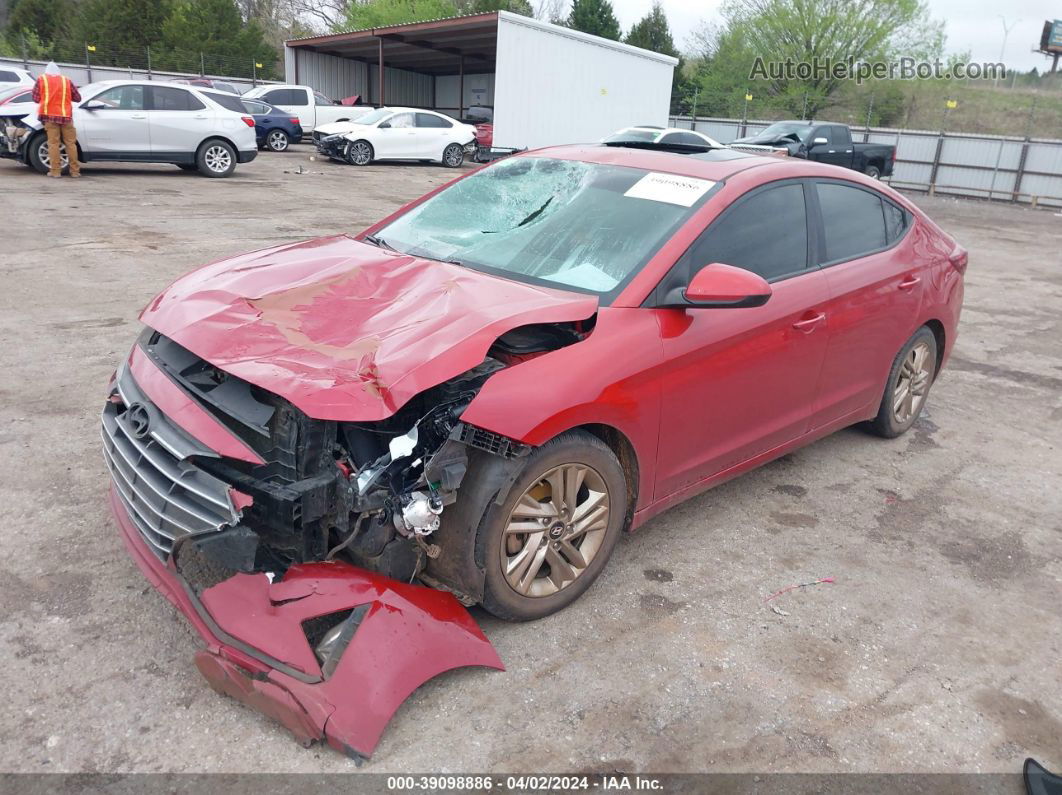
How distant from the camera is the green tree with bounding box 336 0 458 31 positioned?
161 feet

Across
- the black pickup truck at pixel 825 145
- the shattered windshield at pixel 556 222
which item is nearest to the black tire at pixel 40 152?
the shattered windshield at pixel 556 222

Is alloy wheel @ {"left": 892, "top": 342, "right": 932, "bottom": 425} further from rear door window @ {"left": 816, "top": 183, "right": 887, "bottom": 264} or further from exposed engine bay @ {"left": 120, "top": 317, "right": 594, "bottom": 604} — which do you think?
exposed engine bay @ {"left": 120, "top": 317, "right": 594, "bottom": 604}

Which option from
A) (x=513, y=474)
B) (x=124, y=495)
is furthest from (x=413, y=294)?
(x=124, y=495)

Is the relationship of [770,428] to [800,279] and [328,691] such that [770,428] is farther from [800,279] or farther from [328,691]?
[328,691]

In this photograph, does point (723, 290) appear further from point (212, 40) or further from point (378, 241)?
point (212, 40)

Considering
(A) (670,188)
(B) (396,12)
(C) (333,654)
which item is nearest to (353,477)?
(C) (333,654)

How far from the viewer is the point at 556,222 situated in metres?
3.65

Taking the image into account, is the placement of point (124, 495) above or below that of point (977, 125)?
below

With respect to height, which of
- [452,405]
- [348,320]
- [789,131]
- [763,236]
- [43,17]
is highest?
[43,17]

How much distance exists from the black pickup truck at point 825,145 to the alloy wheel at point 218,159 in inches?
449

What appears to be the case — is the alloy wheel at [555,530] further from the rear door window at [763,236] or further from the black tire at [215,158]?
the black tire at [215,158]

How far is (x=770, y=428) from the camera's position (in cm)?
383

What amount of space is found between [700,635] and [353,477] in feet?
4.72

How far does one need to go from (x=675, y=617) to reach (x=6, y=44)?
44.7m
